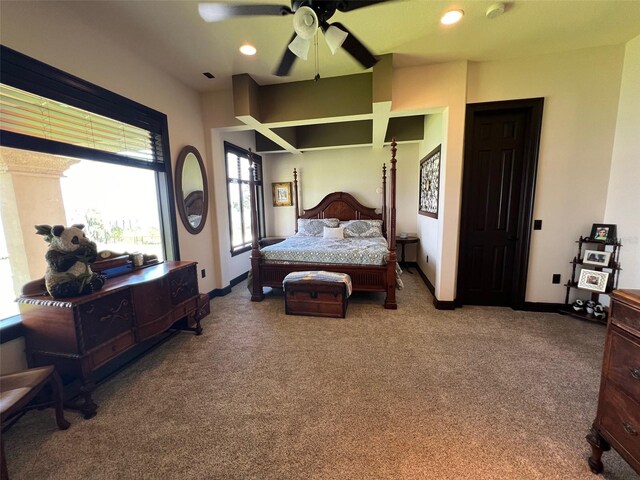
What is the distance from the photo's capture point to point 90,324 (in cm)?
172

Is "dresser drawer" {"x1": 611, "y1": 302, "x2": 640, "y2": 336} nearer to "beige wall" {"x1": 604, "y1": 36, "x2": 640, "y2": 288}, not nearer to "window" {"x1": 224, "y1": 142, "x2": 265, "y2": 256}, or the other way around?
"beige wall" {"x1": 604, "y1": 36, "x2": 640, "y2": 288}

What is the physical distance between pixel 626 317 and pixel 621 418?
46cm

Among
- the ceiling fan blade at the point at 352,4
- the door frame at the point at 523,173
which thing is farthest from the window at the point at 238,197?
the door frame at the point at 523,173

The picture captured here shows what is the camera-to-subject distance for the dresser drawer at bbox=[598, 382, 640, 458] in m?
1.06

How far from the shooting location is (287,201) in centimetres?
573

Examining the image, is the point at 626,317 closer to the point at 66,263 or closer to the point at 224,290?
the point at 66,263

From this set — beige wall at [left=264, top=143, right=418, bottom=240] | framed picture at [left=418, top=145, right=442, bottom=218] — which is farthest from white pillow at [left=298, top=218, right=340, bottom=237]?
framed picture at [left=418, top=145, right=442, bottom=218]

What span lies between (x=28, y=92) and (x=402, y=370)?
3.43 meters

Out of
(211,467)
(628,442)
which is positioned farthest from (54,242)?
(628,442)

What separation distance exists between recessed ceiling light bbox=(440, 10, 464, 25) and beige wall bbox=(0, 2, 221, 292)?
9.38 feet

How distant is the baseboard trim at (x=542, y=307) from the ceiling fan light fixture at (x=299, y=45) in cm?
364

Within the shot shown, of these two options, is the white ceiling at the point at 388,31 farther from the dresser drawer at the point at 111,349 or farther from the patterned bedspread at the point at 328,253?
the dresser drawer at the point at 111,349

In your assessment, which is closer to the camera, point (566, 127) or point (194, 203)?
point (566, 127)

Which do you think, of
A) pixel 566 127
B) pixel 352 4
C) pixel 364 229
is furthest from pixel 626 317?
pixel 364 229
